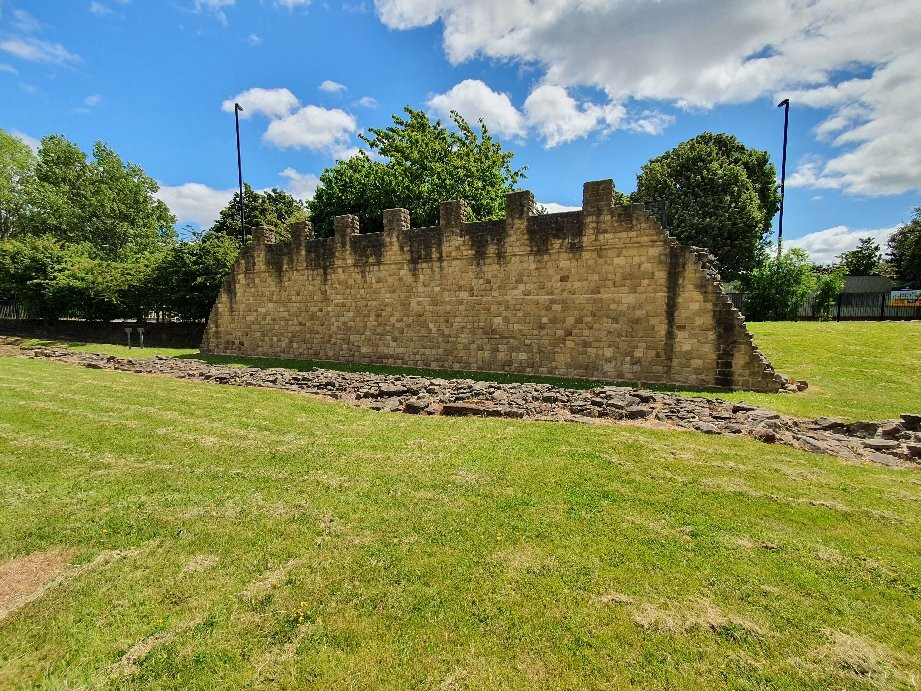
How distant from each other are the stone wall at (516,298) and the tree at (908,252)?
42564 mm

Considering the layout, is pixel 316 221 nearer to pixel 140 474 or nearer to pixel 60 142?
pixel 140 474

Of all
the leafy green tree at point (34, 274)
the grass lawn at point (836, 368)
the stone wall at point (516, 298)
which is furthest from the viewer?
the leafy green tree at point (34, 274)

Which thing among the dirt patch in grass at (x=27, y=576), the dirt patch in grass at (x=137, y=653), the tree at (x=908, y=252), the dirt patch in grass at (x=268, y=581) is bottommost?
the dirt patch in grass at (x=27, y=576)

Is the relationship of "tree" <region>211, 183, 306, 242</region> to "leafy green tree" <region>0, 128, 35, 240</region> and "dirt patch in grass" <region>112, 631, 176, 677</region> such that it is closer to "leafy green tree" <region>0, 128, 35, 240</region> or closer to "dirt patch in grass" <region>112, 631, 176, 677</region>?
"leafy green tree" <region>0, 128, 35, 240</region>

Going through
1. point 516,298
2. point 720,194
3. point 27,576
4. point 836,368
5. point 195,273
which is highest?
point 720,194

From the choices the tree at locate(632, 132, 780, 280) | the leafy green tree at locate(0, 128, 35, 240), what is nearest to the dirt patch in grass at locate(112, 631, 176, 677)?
the tree at locate(632, 132, 780, 280)

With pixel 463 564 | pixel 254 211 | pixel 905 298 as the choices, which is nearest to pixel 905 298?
pixel 905 298

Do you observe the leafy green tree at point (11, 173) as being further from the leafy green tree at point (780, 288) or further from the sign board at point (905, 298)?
the sign board at point (905, 298)

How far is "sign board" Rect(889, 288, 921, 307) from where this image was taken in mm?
28683

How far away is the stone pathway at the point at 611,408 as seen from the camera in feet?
23.7

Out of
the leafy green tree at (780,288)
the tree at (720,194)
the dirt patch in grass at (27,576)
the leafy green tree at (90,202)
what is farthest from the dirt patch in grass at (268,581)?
the leafy green tree at (90,202)

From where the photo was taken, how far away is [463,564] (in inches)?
153

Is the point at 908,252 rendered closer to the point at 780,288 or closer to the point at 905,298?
the point at 905,298

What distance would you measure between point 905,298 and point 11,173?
2839 inches
